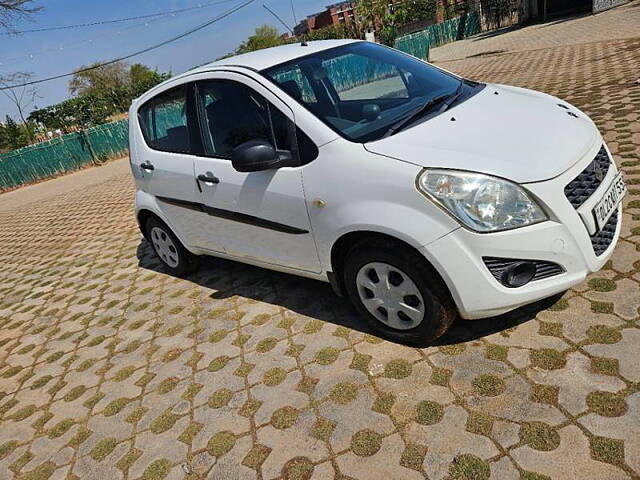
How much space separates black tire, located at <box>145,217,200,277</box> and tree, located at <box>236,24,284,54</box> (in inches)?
2465

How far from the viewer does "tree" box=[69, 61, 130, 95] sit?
59156mm

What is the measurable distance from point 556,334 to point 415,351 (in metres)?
0.77

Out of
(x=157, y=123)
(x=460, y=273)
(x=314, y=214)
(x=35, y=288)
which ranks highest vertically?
(x=157, y=123)

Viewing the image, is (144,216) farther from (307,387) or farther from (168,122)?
(307,387)

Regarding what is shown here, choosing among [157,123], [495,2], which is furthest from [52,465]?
[495,2]

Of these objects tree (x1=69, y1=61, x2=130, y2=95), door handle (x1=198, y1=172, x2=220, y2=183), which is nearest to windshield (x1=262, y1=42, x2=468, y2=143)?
door handle (x1=198, y1=172, x2=220, y2=183)

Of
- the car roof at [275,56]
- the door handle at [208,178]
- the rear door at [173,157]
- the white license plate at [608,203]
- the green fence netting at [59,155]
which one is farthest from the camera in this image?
the green fence netting at [59,155]

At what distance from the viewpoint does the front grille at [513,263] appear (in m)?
2.22

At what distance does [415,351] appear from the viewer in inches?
106

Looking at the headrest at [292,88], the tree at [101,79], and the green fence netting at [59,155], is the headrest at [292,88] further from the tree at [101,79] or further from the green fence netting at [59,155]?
the tree at [101,79]

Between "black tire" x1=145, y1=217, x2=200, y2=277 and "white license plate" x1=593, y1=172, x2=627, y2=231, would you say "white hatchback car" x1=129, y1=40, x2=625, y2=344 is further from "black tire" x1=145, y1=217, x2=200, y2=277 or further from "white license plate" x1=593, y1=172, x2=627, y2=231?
"black tire" x1=145, y1=217, x2=200, y2=277

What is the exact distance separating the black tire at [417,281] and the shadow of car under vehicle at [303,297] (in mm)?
142

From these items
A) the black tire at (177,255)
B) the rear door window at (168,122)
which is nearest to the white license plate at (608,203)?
the rear door window at (168,122)

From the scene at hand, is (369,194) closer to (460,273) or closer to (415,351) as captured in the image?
(460,273)
